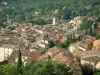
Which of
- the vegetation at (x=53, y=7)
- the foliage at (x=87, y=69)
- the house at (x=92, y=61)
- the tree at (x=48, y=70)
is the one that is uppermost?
the tree at (x=48, y=70)

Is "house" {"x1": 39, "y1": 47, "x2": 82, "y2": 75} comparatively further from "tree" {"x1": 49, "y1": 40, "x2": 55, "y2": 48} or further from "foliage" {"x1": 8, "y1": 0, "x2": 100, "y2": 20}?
"foliage" {"x1": 8, "y1": 0, "x2": 100, "y2": 20}

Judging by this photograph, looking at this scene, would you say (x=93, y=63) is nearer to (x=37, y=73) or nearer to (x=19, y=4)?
(x=37, y=73)

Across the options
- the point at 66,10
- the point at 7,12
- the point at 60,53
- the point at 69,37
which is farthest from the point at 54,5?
the point at 60,53

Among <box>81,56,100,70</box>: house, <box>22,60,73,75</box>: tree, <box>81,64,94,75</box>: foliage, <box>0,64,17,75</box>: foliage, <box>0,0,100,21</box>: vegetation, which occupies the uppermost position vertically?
<box>22,60,73,75</box>: tree

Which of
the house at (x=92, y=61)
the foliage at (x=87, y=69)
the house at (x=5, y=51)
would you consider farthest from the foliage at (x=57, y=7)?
the foliage at (x=87, y=69)

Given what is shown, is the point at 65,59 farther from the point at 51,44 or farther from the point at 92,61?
the point at 51,44

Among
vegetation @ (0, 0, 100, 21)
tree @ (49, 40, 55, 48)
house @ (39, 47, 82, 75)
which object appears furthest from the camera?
vegetation @ (0, 0, 100, 21)

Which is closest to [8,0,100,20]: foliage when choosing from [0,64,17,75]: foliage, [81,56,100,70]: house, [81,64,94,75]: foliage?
[81,56,100,70]: house

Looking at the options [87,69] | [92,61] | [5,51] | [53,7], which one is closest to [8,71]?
[87,69]

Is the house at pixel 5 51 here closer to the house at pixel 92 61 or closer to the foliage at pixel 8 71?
the house at pixel 92 61

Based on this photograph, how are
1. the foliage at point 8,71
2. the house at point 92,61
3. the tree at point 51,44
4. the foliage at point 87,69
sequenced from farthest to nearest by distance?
the tree at point 51,44 → the house at point 92,61 → the foliage at point 87,69 → the foliage at point 8,71

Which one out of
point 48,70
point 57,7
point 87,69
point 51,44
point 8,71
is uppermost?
point 48,70
